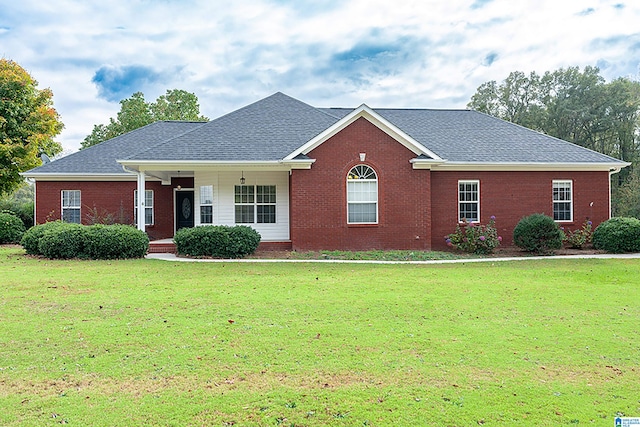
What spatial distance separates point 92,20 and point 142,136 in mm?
7932

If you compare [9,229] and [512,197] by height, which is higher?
[512,197]

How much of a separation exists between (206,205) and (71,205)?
7.70 metres

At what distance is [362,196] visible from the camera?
17438 mm

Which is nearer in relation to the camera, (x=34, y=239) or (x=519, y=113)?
(x=34, y=239)

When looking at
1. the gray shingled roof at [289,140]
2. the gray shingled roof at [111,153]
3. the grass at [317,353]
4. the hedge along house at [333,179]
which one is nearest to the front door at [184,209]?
the hedge along house at [333,179]

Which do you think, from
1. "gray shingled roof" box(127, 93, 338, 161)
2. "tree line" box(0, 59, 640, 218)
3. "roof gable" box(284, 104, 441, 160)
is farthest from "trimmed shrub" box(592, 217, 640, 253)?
"tree line" box(0, 59, 640, 218)

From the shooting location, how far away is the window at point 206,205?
731 inches

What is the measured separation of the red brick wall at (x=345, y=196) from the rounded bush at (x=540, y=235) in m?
3.67

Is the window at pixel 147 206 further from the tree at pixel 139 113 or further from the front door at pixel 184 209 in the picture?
the tree at pixel 139 113

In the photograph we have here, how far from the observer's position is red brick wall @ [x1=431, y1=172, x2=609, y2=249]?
1881cm

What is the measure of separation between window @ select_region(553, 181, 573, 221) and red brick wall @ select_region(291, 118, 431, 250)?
6.41 metres

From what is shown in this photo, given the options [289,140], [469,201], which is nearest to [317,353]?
[289,140]

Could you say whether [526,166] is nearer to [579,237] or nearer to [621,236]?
[579,237]

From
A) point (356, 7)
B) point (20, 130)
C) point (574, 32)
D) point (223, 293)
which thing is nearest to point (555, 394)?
point (223, 293)
